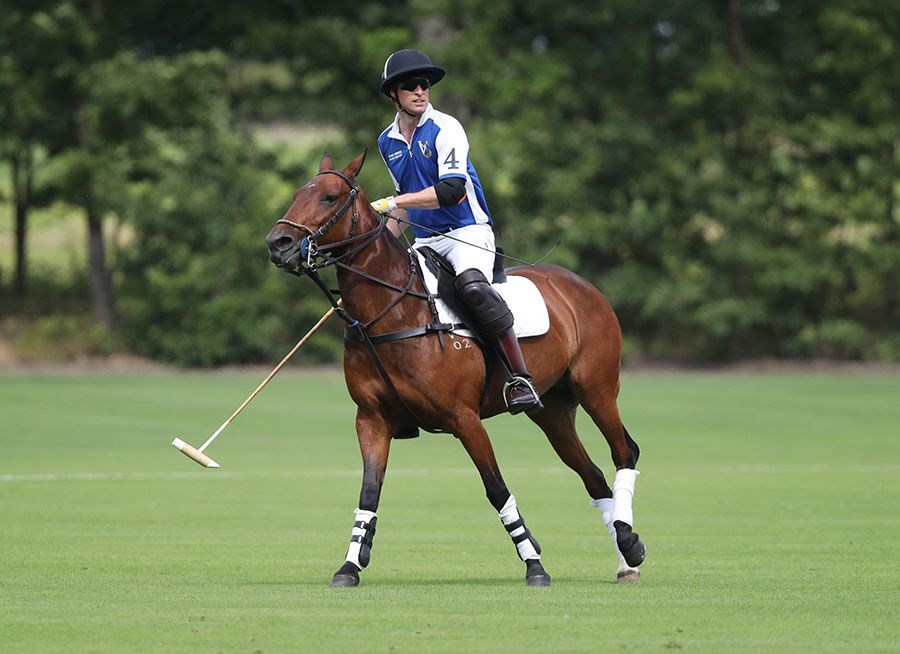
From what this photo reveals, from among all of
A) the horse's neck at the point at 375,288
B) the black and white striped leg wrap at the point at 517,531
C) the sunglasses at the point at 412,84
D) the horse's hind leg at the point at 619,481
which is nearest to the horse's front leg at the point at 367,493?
the horse's neck at the point at 375,288

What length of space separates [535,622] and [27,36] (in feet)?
106

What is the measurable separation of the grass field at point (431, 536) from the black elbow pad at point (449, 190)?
92.0 inches

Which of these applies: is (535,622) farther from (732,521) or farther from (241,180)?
(241,180)

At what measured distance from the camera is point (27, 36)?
3900cm

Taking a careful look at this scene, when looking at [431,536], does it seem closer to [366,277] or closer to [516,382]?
[516,382]

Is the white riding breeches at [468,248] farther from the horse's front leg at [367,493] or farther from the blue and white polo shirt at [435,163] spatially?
the horse's front leg at [367,493]

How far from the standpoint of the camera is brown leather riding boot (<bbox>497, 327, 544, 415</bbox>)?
11195 millimetres

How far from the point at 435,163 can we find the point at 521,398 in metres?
1.56

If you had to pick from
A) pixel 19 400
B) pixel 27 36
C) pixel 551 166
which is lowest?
pixel 19 400

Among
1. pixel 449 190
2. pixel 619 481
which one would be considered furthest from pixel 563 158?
pixel 449 190

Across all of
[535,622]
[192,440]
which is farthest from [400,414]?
[192,440]

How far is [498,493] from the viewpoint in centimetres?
1102

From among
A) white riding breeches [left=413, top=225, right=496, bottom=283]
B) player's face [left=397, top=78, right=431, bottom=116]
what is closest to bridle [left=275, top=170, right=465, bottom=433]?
white riding breeches [left=413, top=225, right=496, bottom=283]

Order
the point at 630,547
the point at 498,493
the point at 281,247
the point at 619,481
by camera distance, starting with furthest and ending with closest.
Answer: the point at 619,481 < the point at 630,547 < the point at 498,493 < the point at 281,247
